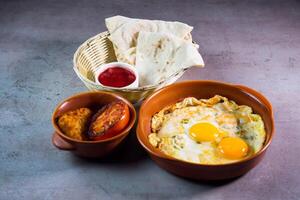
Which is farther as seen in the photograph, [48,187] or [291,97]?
[291,97]

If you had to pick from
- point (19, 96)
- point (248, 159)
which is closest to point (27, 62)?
point (19, 96)

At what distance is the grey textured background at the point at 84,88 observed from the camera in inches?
74.7

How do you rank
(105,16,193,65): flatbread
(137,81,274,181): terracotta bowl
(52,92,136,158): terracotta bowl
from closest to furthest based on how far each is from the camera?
(137,81,274,181): terracotta bowl → (52,92,136,158): terracotta bowl → (105,16,193,65): flatbread

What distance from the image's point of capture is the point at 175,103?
2.15 meters

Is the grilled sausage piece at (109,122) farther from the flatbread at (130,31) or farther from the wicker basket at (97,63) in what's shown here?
the flatbread at (130,31)

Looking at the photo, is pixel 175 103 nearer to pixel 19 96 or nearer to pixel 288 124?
pixel 288 124

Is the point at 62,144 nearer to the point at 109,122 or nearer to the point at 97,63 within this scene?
the point at 109,122

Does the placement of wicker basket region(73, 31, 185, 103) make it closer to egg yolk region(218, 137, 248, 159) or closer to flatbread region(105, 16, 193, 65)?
flatbread region(105, 16, 193, 65)

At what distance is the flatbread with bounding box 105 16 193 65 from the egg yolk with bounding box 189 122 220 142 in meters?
0.60

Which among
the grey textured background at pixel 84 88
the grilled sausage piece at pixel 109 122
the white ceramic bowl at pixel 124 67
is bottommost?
the grey textured background at pixel 84 88

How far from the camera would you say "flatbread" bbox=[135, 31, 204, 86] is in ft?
7.41

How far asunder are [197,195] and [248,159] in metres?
0.25

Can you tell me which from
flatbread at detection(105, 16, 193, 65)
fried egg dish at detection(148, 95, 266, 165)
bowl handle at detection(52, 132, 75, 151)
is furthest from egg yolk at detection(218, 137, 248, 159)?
flatbread at detection(105, 16, 193, 65)

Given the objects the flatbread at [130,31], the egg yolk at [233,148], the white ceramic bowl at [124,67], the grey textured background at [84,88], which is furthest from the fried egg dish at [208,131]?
the flatbread at [130,31]
